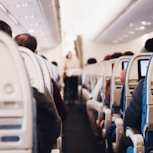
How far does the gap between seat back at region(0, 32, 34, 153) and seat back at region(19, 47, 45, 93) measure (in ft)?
1.96

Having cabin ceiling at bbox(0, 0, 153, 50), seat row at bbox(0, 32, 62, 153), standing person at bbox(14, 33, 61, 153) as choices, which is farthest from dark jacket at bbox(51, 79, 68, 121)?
cabin ceiling at bbox(0, 0, 153, 50)

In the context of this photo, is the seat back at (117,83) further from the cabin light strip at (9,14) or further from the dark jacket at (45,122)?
the cabin light strip at (9,14)

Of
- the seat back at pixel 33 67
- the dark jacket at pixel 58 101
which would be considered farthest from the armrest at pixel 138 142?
the seat back at pixel 33 67

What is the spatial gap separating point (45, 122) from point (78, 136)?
3.72 meters

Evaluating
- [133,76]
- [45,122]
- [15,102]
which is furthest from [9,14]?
[15,102]

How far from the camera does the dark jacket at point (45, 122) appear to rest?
166 cm

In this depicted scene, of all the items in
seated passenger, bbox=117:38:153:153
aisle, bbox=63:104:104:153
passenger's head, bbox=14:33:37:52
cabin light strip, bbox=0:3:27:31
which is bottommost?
aisle, bbox=63:104:104:153

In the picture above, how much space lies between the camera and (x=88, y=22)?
14203 mm

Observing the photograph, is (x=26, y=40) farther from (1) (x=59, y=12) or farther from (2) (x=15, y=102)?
(1) (x=59, y=12)

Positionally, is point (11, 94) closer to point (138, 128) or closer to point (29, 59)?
point (29, 59)

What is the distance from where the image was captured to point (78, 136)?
5.38 m

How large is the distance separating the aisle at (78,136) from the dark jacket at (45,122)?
104 inches

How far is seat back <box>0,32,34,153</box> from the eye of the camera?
1260mm

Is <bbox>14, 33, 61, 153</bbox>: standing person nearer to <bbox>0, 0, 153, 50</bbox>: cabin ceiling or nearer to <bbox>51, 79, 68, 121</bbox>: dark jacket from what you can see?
<bbox>51, 79, 68, 121</bbox>: dark jacket
